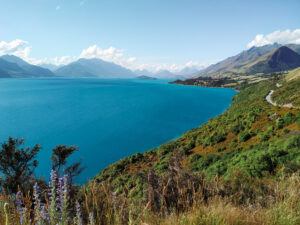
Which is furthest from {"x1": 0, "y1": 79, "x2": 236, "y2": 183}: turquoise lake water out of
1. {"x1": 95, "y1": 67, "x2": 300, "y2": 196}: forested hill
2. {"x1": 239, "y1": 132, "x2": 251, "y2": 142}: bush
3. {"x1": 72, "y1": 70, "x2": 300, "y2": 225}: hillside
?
{"x1": 239, "y1": 132, "x2": 251, "y2": 142}: bush

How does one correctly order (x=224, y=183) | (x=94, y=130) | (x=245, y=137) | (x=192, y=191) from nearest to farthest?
(x=192, y=191) < (x=224, y=183) < (x=245, y=137) < (x=94, y=130)

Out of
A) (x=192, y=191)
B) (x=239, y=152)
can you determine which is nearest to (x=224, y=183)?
(x=192, y=191)

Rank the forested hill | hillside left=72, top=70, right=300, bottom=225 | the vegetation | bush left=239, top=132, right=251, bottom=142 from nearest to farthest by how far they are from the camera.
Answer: the vegetation < hillside left=72, top=70, right=300, bottom=225 < the forested hill < bush left=239, top=132, right=251, bottom=142

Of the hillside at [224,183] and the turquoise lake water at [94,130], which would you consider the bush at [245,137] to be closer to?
the hillside at [224,183]

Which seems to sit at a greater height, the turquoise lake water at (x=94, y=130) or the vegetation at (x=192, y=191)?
the vegetation at (x=192, y=191)

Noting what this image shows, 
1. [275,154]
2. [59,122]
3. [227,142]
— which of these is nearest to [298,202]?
[275,154]

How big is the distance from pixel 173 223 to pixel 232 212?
96 cm

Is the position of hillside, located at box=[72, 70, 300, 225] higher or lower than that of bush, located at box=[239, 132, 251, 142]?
higher

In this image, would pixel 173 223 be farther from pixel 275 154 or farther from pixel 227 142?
pixel 227 142

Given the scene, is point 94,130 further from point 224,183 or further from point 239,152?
point 224,183

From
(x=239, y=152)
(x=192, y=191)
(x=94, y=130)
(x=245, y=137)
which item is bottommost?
(x=94, y=130)

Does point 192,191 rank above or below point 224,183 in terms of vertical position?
above

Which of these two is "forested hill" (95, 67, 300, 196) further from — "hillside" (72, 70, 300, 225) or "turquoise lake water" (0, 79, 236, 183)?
"turquoise lake water" (0, 79, 236, 183)

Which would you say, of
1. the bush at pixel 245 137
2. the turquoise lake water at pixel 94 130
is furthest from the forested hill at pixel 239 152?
the turquoise lake water at pixel 94 130
